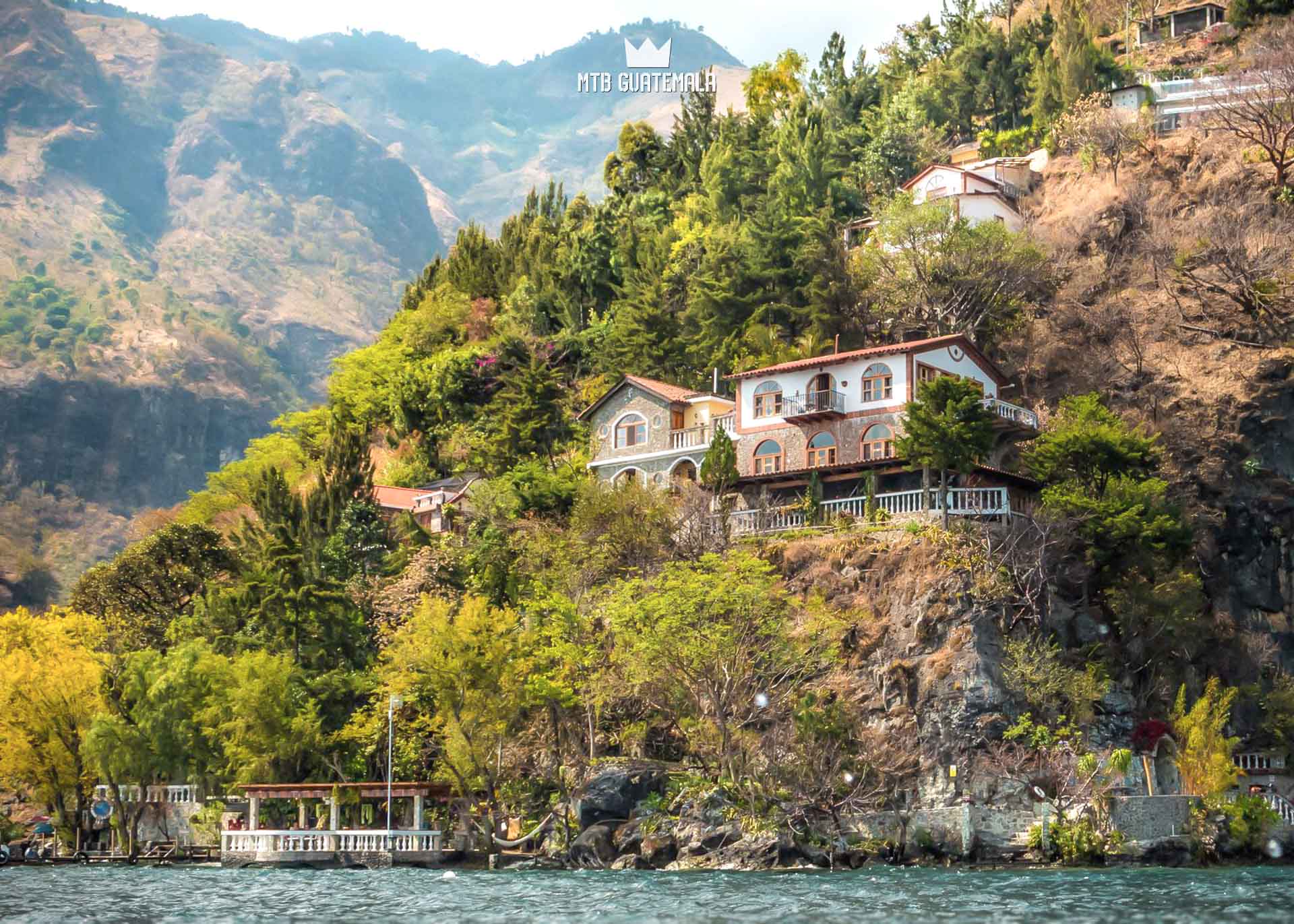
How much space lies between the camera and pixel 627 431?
280 ft

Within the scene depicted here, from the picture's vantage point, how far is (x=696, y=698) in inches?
2559

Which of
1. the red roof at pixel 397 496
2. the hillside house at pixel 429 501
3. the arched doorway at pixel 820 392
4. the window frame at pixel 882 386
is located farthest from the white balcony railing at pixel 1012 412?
the red roof at pixel 397 496

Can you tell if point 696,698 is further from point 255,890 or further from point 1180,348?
point 1180,348

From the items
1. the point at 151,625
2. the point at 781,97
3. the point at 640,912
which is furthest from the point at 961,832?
the point at 781,97

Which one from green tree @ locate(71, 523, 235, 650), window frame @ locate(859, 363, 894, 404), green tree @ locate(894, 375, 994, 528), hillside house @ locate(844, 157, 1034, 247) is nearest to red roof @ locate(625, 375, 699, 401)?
window frame @ locate(859, 363, 894, 404)

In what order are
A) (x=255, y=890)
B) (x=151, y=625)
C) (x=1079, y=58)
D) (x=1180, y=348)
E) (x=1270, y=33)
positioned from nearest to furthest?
(x=255, y=890), (x=1180, y=348), (x=151, y=625), (x=1270, y=33), (x=1079, y=58)

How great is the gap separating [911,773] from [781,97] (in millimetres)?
70939

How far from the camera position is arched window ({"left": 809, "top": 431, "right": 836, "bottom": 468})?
7631 centimetres

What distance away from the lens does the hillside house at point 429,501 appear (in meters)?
89.9

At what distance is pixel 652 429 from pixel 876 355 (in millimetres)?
14174

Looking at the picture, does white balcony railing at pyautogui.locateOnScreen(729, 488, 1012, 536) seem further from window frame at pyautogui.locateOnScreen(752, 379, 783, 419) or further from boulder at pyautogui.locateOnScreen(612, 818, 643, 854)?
boulder at pyautogui.locateOnScreen(612, 818, 643, 854)

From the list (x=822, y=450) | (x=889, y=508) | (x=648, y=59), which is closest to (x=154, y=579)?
(x=822, y=450)

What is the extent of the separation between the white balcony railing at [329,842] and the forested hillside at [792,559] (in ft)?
10.0

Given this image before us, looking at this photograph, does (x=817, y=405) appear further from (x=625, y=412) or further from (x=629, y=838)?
(x=629, y=838)
